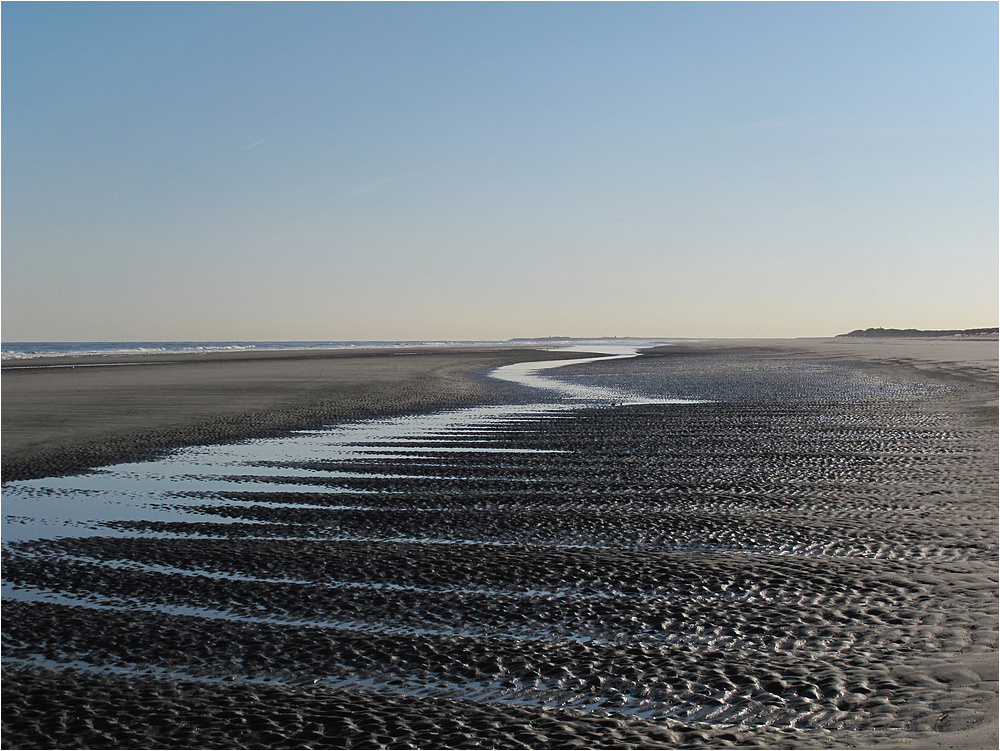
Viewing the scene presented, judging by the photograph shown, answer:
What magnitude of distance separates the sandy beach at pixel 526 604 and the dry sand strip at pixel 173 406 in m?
0.88

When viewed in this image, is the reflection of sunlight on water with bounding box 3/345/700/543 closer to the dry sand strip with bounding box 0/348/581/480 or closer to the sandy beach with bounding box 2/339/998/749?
the sandy beach with bounding box 2/339/998/749

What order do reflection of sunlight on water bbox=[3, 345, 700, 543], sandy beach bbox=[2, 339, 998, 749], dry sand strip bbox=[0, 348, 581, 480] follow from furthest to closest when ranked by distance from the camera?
1. dry sand strip bbox=[0, 348, 581, 480]
2. reflection of sunlight on water bbox=[3, 345, 700, 543]
3. sandy beach bbox=[2, 339, 998, 749]

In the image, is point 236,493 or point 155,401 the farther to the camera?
point 155,401

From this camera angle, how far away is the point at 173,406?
28234 millimetres

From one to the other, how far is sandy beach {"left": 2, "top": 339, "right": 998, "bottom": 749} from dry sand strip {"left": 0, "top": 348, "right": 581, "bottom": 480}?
879 millimetres

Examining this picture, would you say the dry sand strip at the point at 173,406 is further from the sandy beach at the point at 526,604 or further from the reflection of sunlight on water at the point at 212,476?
the reflection of sunlight on water at the point at 212,476

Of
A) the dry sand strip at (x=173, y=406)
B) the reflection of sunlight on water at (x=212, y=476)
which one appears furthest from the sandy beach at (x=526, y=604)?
the dry sand strip at (x=173, y=406)

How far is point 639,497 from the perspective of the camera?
1306cm

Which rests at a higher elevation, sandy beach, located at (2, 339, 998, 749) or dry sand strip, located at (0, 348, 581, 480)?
dry sand strip, located at (0, 348, 581, 480)

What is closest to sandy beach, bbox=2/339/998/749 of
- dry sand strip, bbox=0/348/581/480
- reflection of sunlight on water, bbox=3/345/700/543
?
reflection of sunlight on water, bbox=3/345/700/543

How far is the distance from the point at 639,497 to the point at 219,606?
23.5 feet

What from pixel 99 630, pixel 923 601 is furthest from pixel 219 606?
pixel 923 601

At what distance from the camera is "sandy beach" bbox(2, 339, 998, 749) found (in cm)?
561

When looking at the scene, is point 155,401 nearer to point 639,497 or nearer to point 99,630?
point 639,497
